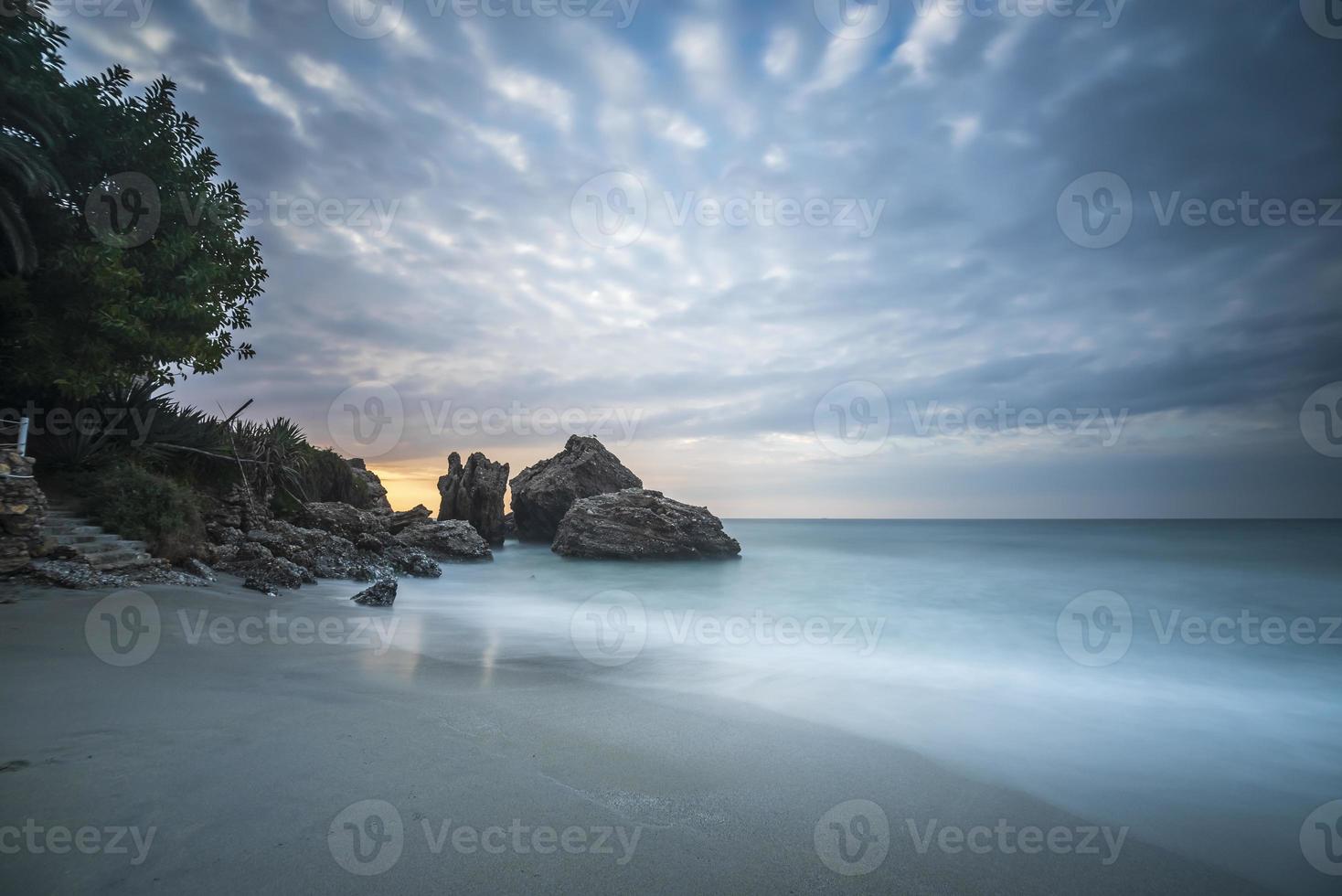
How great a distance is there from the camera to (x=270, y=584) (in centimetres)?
958

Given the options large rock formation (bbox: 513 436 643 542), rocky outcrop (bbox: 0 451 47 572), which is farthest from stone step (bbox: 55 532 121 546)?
large rock formation (bbox: 513 436 643 542)

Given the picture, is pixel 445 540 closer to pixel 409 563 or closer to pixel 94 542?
pixel 409 563

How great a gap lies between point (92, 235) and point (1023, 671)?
17.3 metres

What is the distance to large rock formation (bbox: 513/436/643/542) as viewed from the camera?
1298 inches

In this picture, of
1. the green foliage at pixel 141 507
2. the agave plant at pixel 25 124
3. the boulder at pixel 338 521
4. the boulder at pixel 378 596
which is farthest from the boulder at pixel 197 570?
the boulder at pixel 338 521

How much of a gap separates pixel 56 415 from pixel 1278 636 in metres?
24.0

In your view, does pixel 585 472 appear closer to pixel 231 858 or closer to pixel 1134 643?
pixel 1134 643

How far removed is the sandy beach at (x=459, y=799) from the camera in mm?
2537

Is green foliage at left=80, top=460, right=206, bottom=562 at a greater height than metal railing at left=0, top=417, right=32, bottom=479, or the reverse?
metal railing at left=0, top=417, right=32, bottom=479

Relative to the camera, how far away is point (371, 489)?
1011 inches

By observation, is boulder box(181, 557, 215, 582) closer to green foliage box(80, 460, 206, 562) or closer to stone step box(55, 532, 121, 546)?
green foliage box(80, 460, 206, 562)

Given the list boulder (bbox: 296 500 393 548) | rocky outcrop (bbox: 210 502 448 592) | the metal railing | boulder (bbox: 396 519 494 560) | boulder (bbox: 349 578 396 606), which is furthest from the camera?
boulder (bbox: 396 519 494 560)

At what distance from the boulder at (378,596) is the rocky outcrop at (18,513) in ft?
13.3

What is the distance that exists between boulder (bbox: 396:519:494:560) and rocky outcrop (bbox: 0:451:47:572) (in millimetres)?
13178
